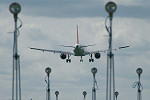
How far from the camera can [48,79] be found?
366ft

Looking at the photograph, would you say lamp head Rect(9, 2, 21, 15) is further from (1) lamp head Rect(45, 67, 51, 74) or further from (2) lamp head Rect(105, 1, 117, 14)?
(1) lamp head Rect(45, 67, 51, 74)

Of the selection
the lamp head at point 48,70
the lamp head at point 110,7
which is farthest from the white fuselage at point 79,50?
the lamp head at point 110,7

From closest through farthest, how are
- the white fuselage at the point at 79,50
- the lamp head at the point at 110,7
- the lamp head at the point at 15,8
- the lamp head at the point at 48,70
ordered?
the lamp head at the point at 110,7, the lamp head at the point at 15,8, the lamp head at the point at 48,70, the white fuselage at the point at 79,50

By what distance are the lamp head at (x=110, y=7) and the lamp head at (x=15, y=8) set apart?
11.6m

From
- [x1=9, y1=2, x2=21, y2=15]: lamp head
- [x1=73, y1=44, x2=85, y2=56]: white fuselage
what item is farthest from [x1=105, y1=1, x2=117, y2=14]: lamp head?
[x1=73, y1=44, x2=85, y2=56]: white fuselage

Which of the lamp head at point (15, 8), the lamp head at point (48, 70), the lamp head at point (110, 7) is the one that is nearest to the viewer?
the lamp head at point (110, 7)

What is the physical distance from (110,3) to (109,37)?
466cm

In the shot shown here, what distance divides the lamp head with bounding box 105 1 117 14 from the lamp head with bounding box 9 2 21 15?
Answer: 1164 cm

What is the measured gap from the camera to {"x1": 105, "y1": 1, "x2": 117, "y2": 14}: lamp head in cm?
8606

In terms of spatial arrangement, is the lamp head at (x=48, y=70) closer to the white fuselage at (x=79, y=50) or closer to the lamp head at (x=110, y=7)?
the lamp head at (x=110, y=7)

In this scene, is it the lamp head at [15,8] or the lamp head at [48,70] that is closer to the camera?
the lamp head at [15,8]

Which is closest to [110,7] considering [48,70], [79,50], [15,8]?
[15,8]

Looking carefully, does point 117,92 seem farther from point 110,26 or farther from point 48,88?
point 110,26

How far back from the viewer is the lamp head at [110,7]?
8606cm
